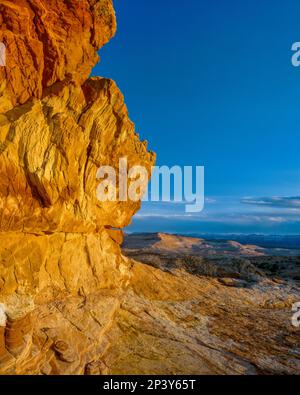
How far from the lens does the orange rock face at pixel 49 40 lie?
442 inches

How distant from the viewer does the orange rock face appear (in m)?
11.2

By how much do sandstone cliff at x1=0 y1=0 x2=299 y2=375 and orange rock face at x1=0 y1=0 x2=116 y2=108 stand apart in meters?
0.04

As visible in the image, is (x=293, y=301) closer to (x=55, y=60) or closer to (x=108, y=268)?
(x=108, y=268)

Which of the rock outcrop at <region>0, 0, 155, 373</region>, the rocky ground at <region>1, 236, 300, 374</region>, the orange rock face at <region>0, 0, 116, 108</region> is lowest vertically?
the rocky ground at <region>1, 236, 300, 374</region>

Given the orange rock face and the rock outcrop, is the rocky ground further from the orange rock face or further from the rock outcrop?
the orange rock face

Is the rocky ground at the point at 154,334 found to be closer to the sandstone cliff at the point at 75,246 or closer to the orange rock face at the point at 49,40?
the sandstone cliff at the point at 75,246

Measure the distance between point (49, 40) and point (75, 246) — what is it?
7.33 meters

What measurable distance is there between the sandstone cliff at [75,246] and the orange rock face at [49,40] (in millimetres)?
37

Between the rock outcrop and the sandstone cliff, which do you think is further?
the rock outcrop

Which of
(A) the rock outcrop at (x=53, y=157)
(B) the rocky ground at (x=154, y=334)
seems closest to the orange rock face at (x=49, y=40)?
(A) the rock outcrop at (x=53, y=157)

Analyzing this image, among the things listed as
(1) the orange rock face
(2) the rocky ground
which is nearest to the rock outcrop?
(1) the orange rock face

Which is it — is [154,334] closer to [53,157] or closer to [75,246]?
[75,246]

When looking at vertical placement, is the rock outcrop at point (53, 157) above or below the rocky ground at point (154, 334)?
above

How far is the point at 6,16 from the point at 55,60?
6.56 feet
